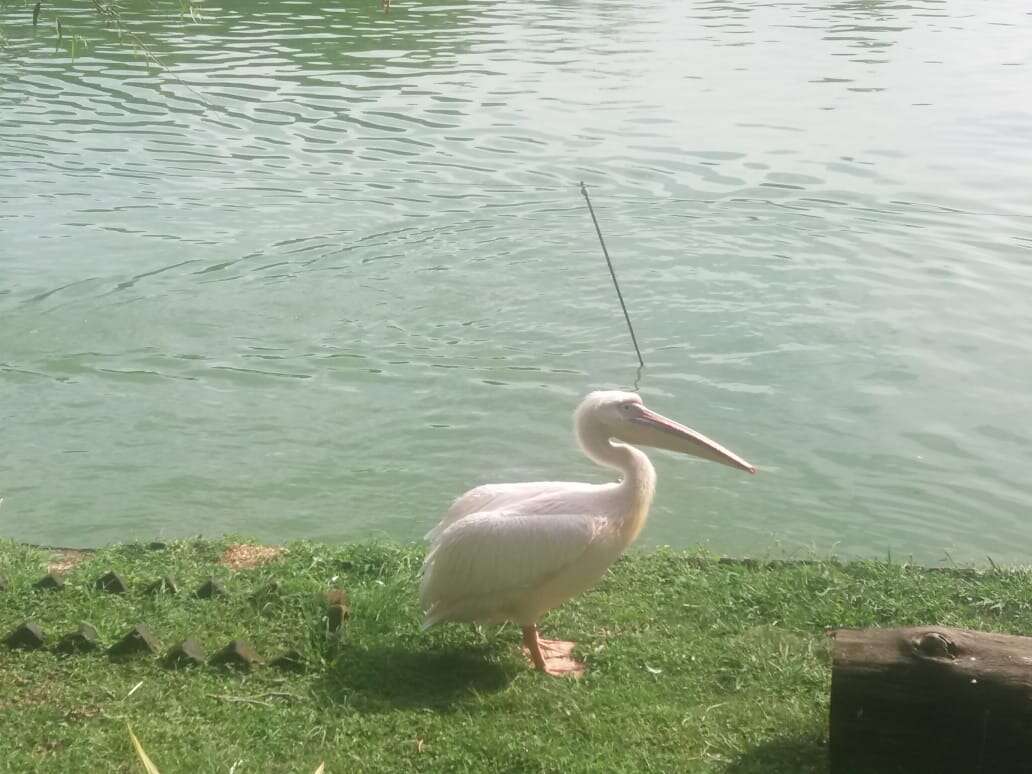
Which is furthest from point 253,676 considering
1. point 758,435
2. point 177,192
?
point 177,192

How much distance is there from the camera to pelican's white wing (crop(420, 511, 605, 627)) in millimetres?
4965

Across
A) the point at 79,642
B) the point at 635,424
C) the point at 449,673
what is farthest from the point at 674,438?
the point at 79,642

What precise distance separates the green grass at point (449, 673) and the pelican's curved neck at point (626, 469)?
20.3 inches

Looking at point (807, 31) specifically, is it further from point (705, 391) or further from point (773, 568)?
point (773, 568)

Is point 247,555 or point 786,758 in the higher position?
point 786,758

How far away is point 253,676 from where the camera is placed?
4871 millimetres

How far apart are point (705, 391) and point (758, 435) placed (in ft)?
2.48

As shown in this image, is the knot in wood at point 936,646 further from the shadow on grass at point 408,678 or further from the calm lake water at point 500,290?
the calm lake water at point 500,290

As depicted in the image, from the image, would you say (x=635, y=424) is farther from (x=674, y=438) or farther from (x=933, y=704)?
(x=933, y=704)

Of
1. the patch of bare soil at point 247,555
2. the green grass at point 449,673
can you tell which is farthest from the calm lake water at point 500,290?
the green grass at point 449,673

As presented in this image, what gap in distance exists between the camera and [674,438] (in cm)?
534

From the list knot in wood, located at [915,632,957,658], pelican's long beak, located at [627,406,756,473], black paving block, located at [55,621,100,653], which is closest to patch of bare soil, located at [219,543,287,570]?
black paving block, located at [55,621,100,653]

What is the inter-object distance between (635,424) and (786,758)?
1.59 m

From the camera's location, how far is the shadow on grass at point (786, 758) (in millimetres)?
4191
